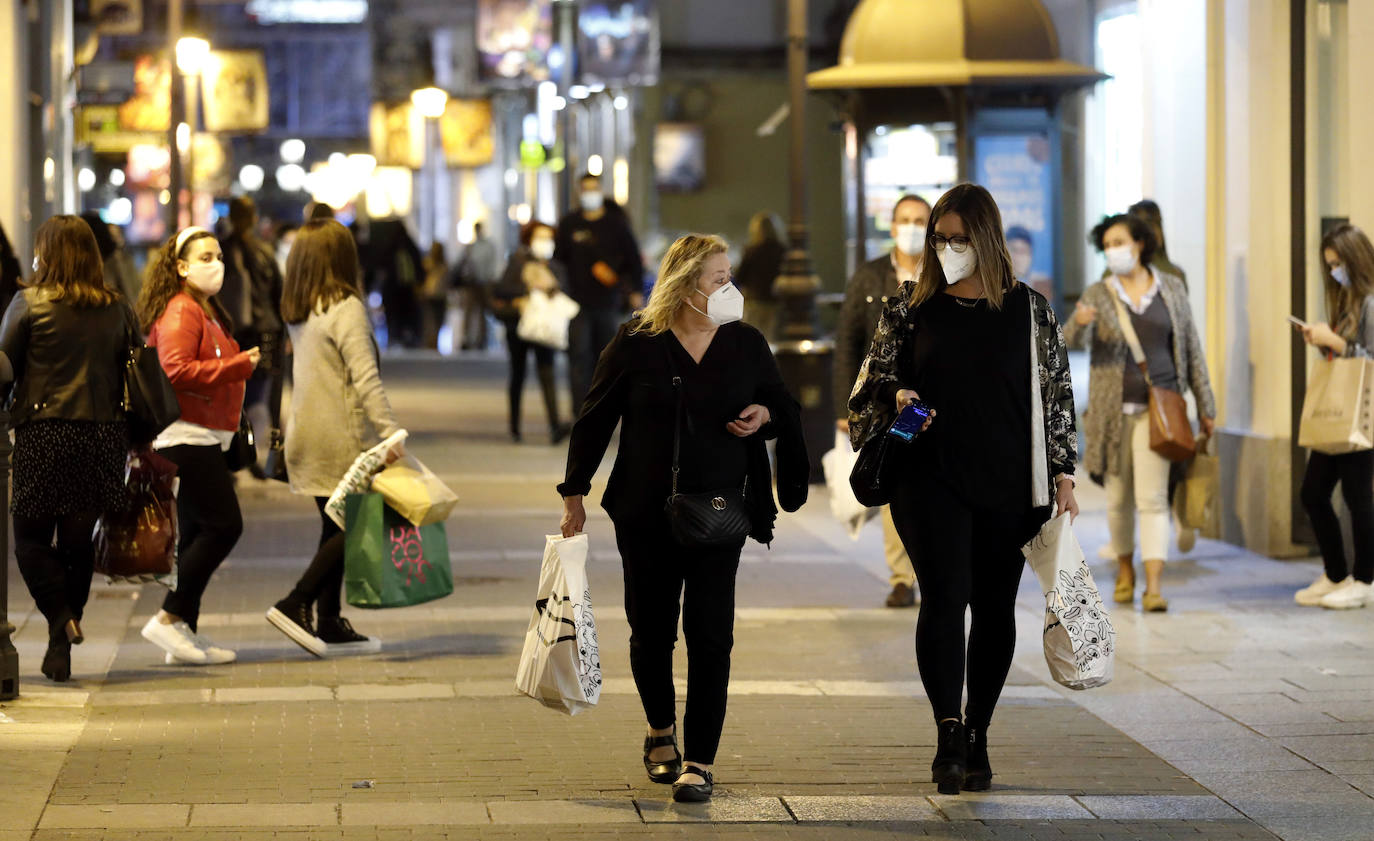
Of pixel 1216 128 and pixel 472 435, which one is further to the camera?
pixel 472 435

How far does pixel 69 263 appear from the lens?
8.55 meters

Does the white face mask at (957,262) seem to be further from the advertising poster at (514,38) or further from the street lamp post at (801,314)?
the advertising poster at (514,38)

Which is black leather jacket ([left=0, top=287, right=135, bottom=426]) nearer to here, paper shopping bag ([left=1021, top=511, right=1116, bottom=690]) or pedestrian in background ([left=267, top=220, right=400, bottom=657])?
pedestrian in background ([left=267, top=220, right=400, bottom=657])

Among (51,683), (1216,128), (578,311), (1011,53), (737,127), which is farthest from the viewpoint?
(737,127)

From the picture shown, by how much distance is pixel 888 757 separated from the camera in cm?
733

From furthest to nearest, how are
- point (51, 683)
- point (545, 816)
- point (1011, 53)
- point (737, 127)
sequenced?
point (737, 127), point (1011, 53), point (51, 683), point (545, 816)

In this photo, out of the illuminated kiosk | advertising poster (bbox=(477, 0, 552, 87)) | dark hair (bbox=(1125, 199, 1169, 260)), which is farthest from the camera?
advertising poster (bbox=(477, 0, 552, 87))

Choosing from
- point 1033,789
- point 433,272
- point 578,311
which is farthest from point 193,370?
point 433,272

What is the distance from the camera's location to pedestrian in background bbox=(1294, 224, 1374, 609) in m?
10.3

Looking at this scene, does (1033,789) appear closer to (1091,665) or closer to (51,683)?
(1091,665)

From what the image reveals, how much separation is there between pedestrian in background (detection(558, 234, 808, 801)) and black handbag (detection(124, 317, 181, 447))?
241 centimetres

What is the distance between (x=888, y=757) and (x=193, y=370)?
3.44 metres

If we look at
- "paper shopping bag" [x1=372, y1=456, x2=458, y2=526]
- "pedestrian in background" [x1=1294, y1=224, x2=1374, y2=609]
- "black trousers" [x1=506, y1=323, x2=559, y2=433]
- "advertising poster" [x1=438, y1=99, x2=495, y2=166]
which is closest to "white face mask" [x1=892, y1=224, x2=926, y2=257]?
"pedestrian in background" [x1=1294, y1=224, x2=1374, y2=609]

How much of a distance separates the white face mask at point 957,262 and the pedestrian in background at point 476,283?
30774mm
